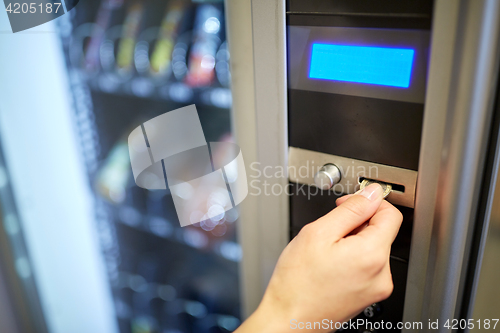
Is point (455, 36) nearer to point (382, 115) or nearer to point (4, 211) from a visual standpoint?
point (382, 115)

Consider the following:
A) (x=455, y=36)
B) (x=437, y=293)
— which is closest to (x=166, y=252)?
(x=437, y=293)

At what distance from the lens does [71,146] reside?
1.15 m

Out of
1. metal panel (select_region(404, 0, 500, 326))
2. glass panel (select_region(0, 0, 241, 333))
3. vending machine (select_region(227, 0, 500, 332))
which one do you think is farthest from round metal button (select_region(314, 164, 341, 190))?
glass panel (select_region(0, 0, 241, 333))

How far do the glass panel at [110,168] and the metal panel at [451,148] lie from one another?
1.49ft

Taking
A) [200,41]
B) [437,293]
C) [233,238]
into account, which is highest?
[200,41]

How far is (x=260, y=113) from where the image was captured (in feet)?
2.04

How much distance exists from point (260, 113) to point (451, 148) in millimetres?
275

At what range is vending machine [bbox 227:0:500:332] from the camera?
1.43 ft

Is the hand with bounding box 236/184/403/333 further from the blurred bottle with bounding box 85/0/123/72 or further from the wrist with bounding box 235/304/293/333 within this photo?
the blurred bottle with bounding box 85/0/123/72

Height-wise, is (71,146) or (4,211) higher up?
(71,146)

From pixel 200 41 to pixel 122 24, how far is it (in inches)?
10.3

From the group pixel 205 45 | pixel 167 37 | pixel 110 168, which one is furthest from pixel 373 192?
pixel 110 168

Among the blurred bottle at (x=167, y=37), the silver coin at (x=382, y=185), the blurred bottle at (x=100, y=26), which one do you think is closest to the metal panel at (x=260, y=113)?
the silver coin at (x=382, y=185)

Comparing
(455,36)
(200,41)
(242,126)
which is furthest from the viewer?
(200,41)
